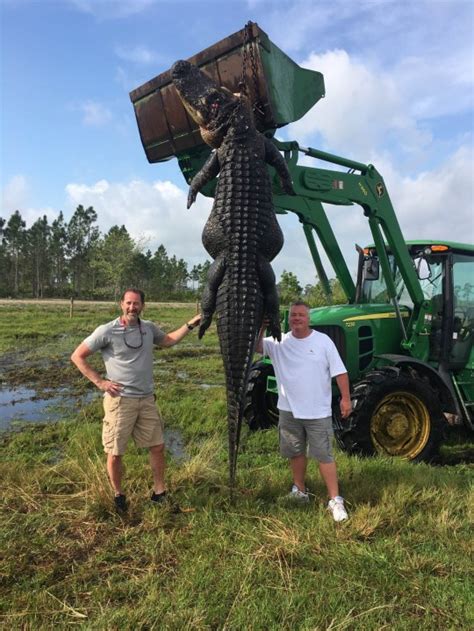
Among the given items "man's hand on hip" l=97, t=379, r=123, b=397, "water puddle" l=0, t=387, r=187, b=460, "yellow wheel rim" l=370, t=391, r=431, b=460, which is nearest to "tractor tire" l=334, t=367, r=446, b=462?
"yellow wheel rim" l=370, t=391, r=431, b=460

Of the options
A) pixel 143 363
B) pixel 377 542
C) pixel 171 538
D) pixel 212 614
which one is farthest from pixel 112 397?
pixel 377 542

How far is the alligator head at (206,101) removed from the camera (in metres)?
2.94

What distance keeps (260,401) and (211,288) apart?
146 inches

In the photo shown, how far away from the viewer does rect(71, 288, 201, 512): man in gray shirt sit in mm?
3654

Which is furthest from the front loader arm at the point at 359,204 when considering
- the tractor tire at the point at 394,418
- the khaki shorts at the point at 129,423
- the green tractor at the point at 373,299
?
the khaki shorts at the point at 129,423

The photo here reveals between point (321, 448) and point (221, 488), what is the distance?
961mm

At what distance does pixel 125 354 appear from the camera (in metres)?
3.70

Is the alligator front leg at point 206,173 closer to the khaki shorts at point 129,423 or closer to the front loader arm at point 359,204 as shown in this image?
the khaki shorts at point 129,423

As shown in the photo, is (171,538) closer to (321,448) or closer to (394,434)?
(321,448)

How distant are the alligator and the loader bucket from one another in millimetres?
716

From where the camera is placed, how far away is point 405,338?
5832mm

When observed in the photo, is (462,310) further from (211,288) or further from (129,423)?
(129,423)

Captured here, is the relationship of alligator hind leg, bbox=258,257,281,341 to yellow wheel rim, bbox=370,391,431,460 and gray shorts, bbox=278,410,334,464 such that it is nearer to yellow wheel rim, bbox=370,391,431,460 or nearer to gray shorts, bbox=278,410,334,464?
gray shorts, bbox=278,410,334,464

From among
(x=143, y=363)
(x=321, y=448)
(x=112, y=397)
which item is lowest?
(x=321, y=448)
